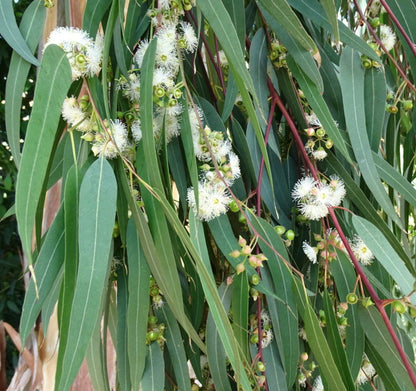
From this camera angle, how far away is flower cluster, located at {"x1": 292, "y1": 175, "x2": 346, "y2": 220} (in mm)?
590

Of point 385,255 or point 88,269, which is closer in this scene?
point 88,269

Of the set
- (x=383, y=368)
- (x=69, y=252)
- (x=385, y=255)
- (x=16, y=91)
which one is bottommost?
(x=383, y=368)

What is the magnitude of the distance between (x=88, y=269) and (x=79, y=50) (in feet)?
0.76

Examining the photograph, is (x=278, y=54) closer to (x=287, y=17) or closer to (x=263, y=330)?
(x=287, y=17)

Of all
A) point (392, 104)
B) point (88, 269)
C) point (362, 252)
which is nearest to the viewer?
point (88, 269)

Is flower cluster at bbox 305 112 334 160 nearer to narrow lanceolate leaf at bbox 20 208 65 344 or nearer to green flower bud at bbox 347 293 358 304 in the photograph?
green flower bud at bbox 347 293 358 304

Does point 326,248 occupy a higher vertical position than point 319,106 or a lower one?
lower

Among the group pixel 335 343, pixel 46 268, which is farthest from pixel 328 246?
pixel 46 268

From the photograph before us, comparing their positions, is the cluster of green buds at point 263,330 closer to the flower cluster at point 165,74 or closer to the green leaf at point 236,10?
the flower cluster at point 165,74

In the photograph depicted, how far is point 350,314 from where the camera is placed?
59 centimetres

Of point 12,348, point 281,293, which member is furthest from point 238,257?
point 12,348

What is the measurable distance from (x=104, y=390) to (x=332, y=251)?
31 centimetres

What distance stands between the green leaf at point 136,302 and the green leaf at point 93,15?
0.23m

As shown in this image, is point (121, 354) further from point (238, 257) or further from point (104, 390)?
point (238, 257)
